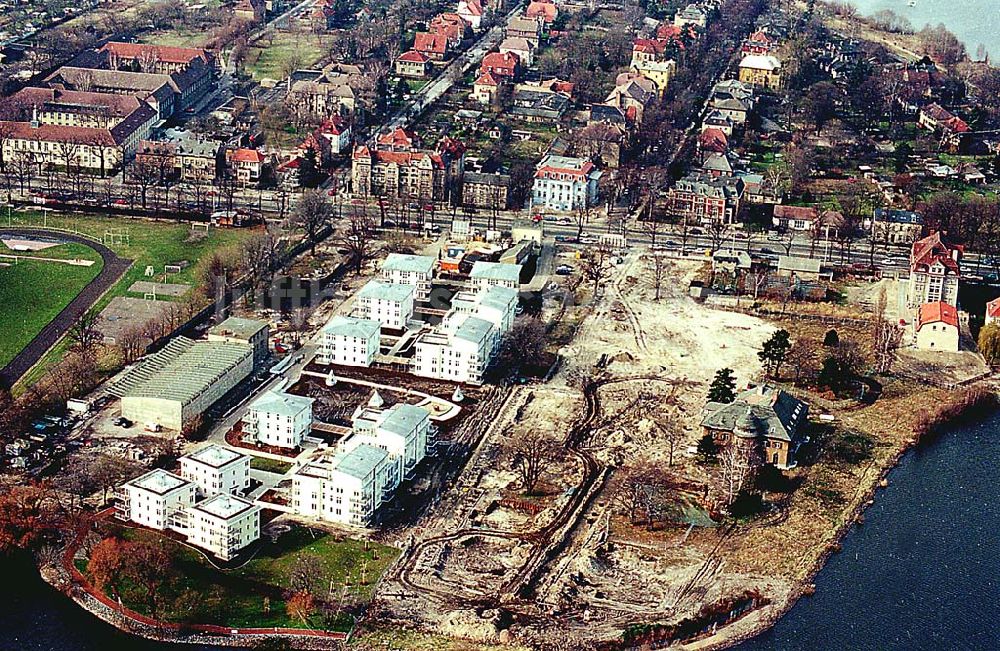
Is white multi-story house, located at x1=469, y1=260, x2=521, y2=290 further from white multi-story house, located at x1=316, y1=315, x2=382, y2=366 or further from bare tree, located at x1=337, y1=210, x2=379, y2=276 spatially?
white multi-story house, located at x1=316, y1=315, x2=382, y2=366

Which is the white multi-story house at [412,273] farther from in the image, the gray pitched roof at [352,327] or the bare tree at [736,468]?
the bare tree at [736,468]

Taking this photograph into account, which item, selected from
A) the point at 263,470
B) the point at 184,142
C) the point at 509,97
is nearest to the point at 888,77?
the point at 509,97

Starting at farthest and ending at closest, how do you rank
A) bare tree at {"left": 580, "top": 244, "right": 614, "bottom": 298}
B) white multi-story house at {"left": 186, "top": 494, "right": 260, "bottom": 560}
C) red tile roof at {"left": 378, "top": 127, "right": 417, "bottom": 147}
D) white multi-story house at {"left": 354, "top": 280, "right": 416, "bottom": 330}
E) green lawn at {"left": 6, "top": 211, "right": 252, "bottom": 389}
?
1. red tile roof at {"left": 378, "top": 127, "right": 417, "bottom": 147}
2. bare tree at {"left": 580, "top": 244, "right": 614, "bottom": 298}
3. green lawn at {"left": 6, "top": 211, "right": 252, "bottom": 389}
4. white multi-story house at {"left": 354, "top": 280, "right": 416, "bottom": 330}
5. white multi-story house at {"left": 186, "top": 494, "right": 260, "bottom": 560}

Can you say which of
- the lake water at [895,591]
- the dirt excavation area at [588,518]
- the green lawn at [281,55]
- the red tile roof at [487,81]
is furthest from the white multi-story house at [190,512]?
the green lawn at [281,55]

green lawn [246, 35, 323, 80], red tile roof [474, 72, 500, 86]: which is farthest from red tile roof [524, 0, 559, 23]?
red tile roof [474, 72, 500, 86]

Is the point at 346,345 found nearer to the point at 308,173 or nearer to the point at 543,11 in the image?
the point at 308,173

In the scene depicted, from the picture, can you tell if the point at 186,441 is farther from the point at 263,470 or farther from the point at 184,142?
the point at 184,142
